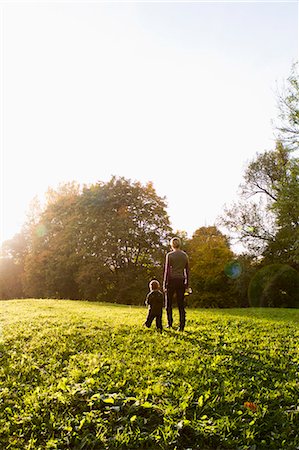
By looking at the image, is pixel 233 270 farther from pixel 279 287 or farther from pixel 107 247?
pixel 107 247

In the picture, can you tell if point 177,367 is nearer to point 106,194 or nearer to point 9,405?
point 9,405

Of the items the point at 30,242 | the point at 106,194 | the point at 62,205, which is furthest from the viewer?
the point at 30,242

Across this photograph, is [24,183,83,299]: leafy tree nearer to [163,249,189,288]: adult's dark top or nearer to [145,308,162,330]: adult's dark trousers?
[145,308,162,330]: adult's dark trousers

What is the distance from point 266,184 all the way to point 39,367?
33043mm

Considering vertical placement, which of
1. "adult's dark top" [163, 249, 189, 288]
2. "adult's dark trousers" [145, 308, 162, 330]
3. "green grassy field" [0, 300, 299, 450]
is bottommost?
"green grassy field" [0, 300, 299, 450]

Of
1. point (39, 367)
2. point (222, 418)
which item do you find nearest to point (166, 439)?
point (222, 418)

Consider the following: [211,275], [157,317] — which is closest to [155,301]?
[157,317]

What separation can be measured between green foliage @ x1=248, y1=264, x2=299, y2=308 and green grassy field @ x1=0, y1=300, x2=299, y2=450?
1860 cm

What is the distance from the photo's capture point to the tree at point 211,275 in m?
33.1

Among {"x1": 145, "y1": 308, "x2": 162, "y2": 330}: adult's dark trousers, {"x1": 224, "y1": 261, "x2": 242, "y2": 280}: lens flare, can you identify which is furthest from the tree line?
{"x1": 145, "y1": 308, "x2": 162, "y2": 330}: adult's dark trousers

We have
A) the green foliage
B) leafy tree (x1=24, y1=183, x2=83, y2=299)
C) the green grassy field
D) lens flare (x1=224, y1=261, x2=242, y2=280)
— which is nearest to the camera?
the green grassy field

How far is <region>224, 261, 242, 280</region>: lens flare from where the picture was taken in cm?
3278

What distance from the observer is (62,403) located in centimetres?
548

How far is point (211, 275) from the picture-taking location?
1307 inches
